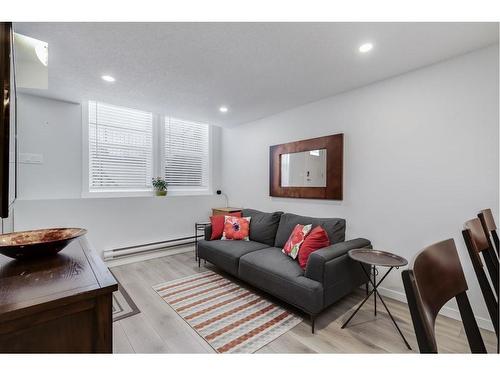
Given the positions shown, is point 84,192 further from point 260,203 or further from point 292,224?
point 292,224

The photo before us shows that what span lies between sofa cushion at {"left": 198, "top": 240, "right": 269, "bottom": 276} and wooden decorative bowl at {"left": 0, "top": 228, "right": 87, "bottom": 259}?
1599 millimetres

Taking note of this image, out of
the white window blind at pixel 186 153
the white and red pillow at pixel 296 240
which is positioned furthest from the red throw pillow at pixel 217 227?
the white window blind at pixel 186 153

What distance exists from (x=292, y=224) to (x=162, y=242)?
2.19 meters

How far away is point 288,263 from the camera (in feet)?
7.55

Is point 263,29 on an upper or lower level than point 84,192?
upper

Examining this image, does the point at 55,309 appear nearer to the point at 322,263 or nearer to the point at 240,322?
the point at 240,322

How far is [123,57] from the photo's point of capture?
203 centimetres

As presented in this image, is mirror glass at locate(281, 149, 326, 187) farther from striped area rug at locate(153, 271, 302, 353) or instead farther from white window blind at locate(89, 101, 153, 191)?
white window blind at locate(89, 101, 153, 191)

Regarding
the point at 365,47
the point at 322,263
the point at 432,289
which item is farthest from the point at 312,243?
the point at 365,47

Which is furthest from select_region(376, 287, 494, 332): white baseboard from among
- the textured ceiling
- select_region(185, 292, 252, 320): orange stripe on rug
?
the textured ceiling

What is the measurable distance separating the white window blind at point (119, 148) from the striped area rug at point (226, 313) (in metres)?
1.86

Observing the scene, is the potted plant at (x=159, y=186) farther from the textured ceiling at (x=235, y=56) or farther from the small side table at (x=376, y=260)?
the small side table at (x=376, y=260)
